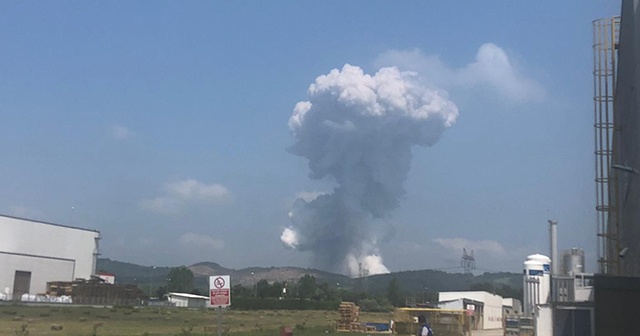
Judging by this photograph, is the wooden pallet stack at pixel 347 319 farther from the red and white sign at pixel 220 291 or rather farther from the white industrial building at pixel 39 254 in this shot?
the white industrial building at pixel 39 254

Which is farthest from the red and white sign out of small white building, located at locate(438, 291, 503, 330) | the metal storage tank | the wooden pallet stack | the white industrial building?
the white industrial building

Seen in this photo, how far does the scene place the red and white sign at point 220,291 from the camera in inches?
672

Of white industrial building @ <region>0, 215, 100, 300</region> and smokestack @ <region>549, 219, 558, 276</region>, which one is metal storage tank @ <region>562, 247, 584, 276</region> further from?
white industrial building @ <region>0, 215, 100, 300</region>

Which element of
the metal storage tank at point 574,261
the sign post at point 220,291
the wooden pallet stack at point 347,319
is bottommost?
the wooden pallet stack at point 347,319

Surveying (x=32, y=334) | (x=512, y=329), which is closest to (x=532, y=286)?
(x=512, y=329)

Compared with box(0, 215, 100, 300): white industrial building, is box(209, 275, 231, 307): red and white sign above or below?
below

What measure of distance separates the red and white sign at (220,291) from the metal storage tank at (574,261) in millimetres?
22104

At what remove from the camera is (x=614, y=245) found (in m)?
36.0

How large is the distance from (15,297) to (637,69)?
302ft

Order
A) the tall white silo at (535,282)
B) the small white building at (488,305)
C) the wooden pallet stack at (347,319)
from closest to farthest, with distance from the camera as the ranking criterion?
the tall white silo at (535,282)
the wooden pallet stack at (347,319)
the small white building at (488,305)

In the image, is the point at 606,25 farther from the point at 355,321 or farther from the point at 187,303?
the point at 187,303

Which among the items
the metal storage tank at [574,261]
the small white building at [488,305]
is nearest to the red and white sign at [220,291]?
the metal storage tank at [574,261]

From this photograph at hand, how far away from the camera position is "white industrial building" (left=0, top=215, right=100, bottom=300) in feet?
332

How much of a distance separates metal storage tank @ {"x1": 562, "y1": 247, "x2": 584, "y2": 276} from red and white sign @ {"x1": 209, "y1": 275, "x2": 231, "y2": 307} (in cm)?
2210
